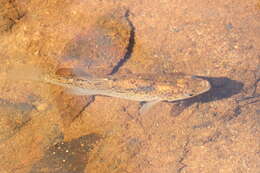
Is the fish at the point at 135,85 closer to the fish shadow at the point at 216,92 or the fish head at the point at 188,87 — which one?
the fish head at the point at 188,87

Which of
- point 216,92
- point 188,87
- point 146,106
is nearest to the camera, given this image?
point 188,87

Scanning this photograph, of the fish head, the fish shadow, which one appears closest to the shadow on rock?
the fish shadow

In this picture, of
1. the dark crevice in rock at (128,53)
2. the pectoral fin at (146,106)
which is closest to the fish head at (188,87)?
the pectoral fin at (146,106)

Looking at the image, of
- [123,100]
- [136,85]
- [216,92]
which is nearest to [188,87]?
[216,92]

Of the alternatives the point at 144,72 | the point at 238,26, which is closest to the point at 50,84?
the point at 144,72

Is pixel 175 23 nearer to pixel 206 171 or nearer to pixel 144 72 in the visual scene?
pixel 144 72

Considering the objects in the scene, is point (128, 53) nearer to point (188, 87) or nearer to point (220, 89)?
point (188, 87)

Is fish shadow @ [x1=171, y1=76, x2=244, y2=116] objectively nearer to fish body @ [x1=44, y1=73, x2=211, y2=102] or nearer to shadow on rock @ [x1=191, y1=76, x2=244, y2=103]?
shadow on rock @ [x1=191, y1=76, x2=244, y2=103]
